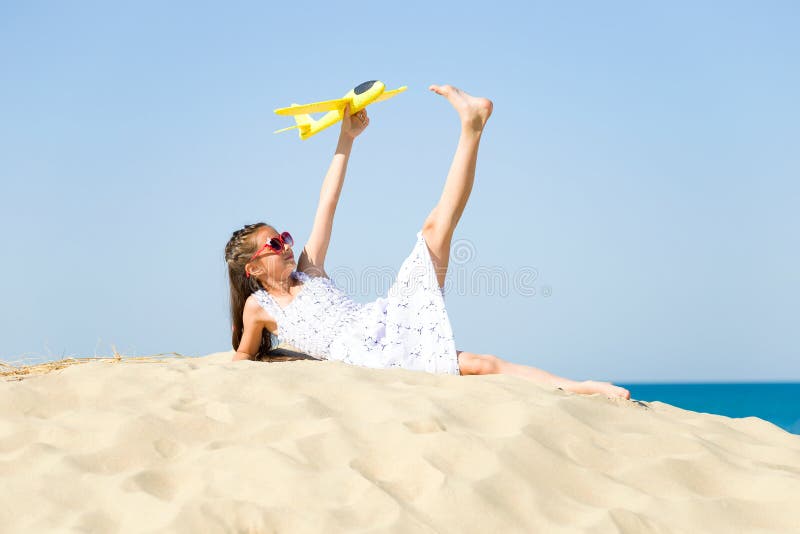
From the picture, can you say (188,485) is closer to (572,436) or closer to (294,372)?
(294,372)

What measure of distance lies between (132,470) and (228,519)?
54 centimetres

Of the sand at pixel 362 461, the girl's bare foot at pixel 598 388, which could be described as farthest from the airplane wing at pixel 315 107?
the girl's bare foot at pixel 598 388

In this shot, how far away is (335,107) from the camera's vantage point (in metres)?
5.46

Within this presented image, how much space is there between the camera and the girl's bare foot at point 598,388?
3.79m

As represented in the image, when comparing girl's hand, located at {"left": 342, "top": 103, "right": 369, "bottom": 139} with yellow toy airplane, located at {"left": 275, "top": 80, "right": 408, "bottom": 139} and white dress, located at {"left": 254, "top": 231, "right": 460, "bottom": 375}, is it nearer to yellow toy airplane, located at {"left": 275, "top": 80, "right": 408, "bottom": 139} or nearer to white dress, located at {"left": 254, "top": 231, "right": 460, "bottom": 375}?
yellow toy airplane, located at {"left": 275, "top": 80, "right": 408, "bottom": 139}

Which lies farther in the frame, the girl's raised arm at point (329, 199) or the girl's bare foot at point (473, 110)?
the girl's raised arm at point (329, 199)

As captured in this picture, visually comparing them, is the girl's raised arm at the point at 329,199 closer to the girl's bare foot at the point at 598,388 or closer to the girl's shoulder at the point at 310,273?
the girl's shoulder at the point at 310,273

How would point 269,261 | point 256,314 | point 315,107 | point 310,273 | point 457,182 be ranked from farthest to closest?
point 315,107 < point 310,273 < point 269,261 < point 256,314 < point 457,182

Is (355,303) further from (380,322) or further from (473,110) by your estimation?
(473,110)

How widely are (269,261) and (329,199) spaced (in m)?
0.65

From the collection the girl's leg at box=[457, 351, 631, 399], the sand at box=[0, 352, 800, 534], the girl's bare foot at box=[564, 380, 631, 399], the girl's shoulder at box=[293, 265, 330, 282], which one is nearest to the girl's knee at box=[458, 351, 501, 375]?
the girl's leg at box=[457, 351, 631, 399]

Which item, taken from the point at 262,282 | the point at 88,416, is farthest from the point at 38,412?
the point at 262,282

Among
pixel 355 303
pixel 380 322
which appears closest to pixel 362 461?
pixel 380 322

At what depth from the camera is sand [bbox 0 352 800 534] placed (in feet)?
7.54
